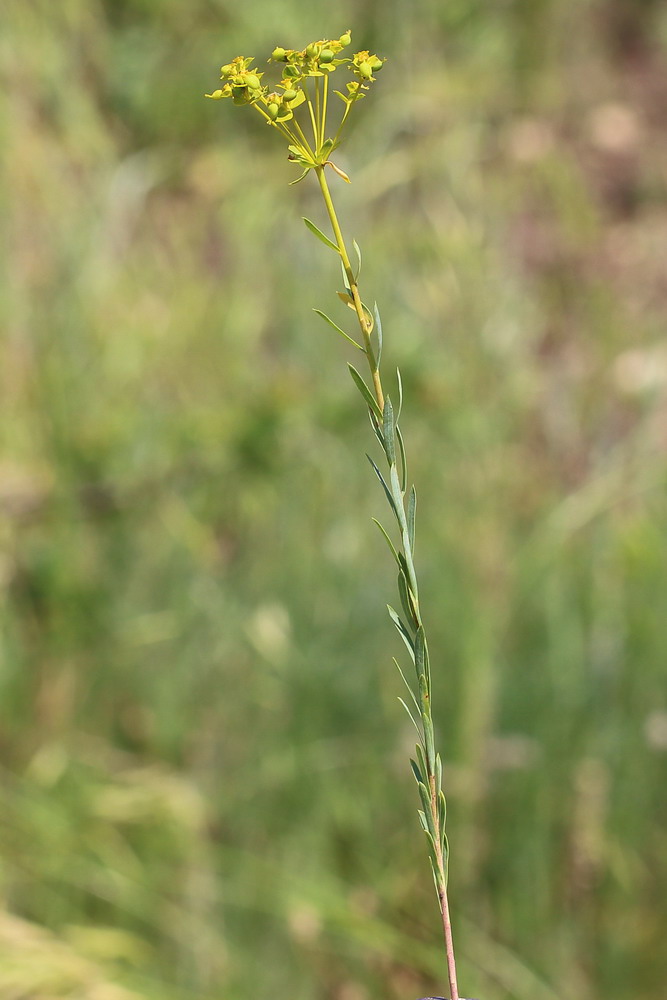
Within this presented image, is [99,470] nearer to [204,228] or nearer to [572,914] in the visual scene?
[572,914]

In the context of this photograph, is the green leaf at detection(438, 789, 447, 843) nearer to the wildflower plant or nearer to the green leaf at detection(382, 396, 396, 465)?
the wildflower plant

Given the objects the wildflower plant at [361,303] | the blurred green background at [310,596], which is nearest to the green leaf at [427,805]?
the wildflower plant at [361,303]

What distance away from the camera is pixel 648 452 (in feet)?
5.27

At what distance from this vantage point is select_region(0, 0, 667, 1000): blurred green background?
151 centimetres

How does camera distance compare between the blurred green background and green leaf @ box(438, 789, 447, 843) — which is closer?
green leaf @ box(438, 789, 447, 843)

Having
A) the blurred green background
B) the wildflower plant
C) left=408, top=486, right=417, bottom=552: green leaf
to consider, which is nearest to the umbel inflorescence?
the wildflower plant

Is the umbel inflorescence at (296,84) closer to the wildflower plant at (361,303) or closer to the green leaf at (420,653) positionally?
the wildflower plant at (361,303)

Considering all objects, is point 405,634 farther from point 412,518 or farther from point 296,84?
point 296,84

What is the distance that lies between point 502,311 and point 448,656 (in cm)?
53

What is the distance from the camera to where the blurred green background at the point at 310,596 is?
1511mm

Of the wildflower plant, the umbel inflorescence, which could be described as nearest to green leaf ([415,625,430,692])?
the wildflower plant

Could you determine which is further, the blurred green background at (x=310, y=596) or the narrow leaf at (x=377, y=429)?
the blurred green background at (x=310, y=596)

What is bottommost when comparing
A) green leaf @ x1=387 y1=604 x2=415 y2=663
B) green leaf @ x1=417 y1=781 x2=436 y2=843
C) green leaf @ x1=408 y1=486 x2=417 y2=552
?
green leaf @ x1=417 y1=781 x2=436 y2=843

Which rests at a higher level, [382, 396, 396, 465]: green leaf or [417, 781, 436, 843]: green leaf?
[382, 396, 396, 465]: green leaf
